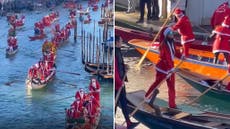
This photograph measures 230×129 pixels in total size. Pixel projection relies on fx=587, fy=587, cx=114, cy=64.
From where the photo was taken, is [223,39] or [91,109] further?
[223,39]

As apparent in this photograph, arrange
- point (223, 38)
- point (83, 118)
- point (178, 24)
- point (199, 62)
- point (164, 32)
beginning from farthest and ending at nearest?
1. point (199, 62)
2. point (223, 38)
3. point (178, 24)
4. point (164, 32)
5. point (83, 118)

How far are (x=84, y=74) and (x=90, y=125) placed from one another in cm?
22

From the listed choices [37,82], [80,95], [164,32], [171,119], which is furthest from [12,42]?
[171,119]

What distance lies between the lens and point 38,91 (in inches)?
96.5

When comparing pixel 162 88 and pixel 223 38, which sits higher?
pixel 223 38

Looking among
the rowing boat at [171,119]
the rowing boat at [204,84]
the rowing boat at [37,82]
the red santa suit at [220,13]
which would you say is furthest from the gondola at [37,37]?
the rowing boat at [204,84]

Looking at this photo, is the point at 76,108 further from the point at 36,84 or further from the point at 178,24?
the point at 178,24

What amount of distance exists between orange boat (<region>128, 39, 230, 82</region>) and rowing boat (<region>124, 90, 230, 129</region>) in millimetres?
372

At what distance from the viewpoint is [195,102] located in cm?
346

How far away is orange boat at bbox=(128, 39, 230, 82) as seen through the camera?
3.23 meters

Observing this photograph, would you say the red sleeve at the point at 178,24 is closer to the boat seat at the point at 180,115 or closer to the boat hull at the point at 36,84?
the boat seat at the point at 180,115

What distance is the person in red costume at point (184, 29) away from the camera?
2.95 meters

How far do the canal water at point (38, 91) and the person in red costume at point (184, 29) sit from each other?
584 millimetres

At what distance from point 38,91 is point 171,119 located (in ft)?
2.18
